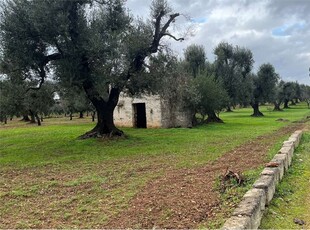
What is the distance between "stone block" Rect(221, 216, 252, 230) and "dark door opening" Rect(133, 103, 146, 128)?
23764mm

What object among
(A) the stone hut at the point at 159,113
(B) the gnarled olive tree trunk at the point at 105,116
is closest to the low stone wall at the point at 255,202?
(B) the gnarled olive tree trunk at the point at 105,116

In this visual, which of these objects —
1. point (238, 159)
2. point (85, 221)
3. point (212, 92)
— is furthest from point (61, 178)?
point (212, 92)

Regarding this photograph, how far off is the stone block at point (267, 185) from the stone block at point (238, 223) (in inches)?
58.7

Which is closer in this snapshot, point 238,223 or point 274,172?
point 238,223

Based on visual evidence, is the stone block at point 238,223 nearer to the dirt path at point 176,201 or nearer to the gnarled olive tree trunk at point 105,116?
the dirt path at point 176,201

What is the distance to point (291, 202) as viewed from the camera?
621 centimetres

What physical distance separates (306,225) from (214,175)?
10.9ft

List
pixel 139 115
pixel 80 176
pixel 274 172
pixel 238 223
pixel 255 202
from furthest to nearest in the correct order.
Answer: pixel 139 115, pixel 80 176, pixel 274 172, pixel 255 202, pixel 238 223

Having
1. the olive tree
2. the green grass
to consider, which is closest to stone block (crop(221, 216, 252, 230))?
the green grass

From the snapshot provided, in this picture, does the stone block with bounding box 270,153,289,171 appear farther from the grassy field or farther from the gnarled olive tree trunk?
the gnarled olive tree trunk

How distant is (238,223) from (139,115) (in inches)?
975

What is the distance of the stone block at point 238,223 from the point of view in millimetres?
4152

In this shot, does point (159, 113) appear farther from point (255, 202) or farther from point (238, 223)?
point (238, 223)

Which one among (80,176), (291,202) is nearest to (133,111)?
(80,176)
